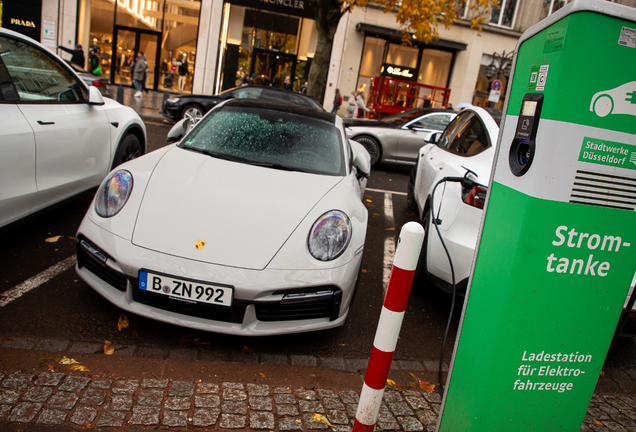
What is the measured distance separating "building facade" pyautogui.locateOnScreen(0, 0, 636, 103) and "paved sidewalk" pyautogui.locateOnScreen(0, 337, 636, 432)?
19314 mm

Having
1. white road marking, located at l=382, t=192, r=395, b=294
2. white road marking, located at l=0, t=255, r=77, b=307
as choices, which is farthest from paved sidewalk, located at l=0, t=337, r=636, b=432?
white road marking, located at l=382, t=192, r=395, b=294

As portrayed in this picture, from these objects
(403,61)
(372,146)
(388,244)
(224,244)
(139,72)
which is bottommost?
(388,244)

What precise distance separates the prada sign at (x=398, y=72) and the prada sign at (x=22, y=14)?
583 inches

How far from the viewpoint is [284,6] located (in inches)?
817

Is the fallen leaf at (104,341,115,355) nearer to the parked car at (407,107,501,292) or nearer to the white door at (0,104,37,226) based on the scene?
the white door at (0,104,37,226)

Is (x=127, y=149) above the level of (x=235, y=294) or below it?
above

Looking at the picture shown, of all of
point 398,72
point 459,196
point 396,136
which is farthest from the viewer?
point 398,72

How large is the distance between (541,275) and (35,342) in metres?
2.69

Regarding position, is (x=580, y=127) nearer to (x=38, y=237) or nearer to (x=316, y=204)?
(x=316, y=204)

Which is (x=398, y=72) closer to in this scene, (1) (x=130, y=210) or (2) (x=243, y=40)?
(2) (x=243, y=40)

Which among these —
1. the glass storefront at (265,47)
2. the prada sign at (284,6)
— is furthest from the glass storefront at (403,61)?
the prada sign at (284,6)

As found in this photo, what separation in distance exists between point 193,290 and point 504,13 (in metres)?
25.0

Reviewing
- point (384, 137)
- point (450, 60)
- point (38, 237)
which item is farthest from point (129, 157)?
point (450, 60)

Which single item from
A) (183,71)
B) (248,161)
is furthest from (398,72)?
(248,161)
